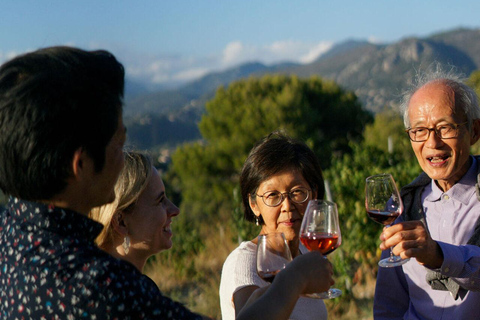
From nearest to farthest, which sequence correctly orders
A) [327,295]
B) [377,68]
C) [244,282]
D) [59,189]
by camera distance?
[59,189]
[327,295]
[244,282]
[377,68]

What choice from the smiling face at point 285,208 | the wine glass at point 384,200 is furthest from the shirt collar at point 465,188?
the smiling face at point 285,208

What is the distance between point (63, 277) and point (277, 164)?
1.64m

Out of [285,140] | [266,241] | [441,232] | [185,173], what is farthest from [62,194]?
[185,173]

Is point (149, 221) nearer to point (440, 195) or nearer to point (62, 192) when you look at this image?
point (62, 192)

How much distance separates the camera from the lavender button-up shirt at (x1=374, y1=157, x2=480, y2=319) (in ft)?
9.53

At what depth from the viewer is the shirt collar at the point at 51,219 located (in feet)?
5.23

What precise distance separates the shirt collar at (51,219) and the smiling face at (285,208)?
143cm

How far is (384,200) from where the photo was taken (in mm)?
2666

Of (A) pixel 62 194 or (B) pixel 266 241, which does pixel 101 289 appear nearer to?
(A) pixel 62 194

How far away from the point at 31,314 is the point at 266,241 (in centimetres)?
95

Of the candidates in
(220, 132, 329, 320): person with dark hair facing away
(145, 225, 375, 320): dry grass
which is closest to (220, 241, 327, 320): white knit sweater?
(220, 132, 329, 320): person with dark hair facing away

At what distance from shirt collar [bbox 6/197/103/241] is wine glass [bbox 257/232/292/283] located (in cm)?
75

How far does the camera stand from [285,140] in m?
3.08

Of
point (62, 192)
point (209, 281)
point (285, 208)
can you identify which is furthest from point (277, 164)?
point (209, 281)
